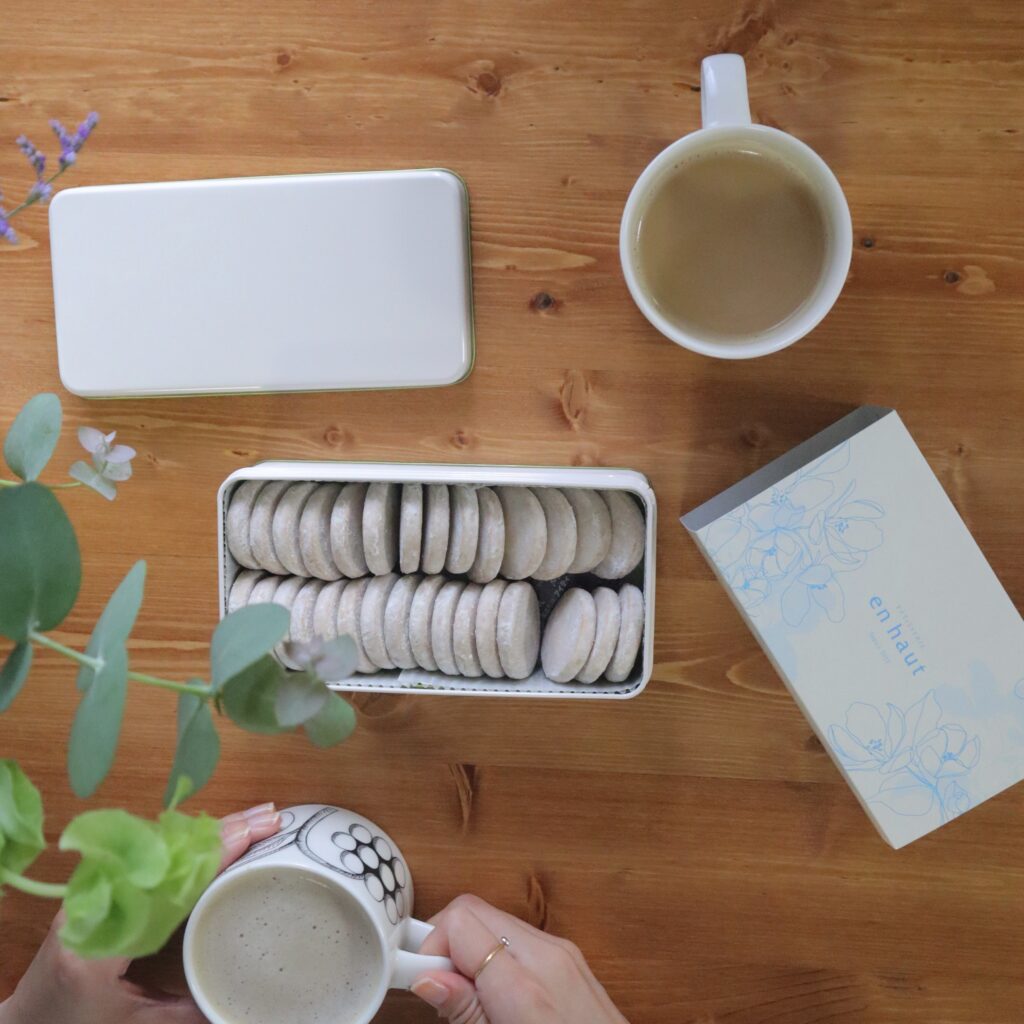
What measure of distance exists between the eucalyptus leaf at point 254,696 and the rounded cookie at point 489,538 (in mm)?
296

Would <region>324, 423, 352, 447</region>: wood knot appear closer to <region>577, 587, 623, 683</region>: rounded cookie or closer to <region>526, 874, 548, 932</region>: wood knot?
<region>577, 587, 623, 683</region>: rounded cookie

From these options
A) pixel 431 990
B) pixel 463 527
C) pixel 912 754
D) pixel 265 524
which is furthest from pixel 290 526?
pixel 912 754

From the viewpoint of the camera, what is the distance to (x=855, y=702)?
626mm

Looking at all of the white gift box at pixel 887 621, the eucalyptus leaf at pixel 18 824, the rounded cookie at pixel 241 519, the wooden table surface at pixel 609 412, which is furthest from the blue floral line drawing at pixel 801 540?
the eucalyptus leaf at pixel 18 824

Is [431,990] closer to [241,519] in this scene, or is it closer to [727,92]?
[241,519]

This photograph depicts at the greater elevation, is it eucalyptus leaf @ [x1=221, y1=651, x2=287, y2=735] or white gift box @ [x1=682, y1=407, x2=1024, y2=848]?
eucalyptus leaf @ [x1=221, y1=651, x2=287, y2=735]

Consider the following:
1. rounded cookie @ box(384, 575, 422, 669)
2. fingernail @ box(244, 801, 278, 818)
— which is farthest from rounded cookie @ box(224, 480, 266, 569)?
fingernail @ box(244, 801, 278, 818)

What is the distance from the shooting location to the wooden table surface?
68 cm

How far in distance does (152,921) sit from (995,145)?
28.0 inches

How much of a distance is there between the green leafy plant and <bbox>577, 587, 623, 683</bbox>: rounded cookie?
11.7 inches

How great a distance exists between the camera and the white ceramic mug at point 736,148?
1.91ft

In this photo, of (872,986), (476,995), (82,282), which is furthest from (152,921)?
(872,986)

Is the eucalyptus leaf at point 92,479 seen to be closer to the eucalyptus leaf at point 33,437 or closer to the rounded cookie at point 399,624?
the eucalyptus leaf at point 33,437

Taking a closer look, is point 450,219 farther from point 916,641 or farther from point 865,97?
point 916,641
